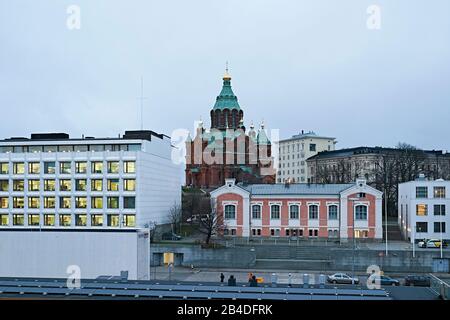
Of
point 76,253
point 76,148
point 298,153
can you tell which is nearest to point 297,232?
point 76,148

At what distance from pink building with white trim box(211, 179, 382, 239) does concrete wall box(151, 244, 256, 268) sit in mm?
7185

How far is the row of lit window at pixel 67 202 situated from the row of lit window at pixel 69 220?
2.37 feet

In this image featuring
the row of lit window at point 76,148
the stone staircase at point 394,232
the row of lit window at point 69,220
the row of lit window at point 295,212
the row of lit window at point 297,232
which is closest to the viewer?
the row of lit window at point 69,220

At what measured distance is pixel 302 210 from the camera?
4362 cm

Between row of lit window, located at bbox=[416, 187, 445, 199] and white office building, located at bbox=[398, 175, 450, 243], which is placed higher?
row of lit window, located at bbox=[416, 187, 445, 199]

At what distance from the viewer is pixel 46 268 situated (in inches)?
1075

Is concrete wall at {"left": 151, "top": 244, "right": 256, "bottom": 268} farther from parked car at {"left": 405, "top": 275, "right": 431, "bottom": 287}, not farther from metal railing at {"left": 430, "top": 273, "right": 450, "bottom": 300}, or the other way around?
metal railing at {"left": 430, "top": 273, "right": 450, "bottom": 300}

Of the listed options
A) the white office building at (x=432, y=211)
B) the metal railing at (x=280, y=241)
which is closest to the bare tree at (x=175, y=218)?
the metal railing at (x=280, y=241)

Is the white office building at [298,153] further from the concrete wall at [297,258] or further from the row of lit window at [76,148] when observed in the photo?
the concrete wall at [297,258]

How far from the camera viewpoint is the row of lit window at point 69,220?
132 ft

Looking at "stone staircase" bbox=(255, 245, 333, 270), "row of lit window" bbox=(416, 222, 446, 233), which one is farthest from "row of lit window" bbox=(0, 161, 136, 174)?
"row of lit window" bbox=(416, 222, 446, 233)

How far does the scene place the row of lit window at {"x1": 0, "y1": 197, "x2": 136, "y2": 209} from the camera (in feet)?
132
